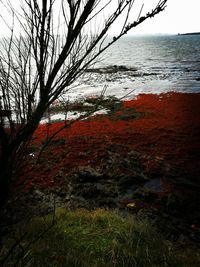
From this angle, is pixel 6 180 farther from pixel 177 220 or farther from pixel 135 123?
pixel 135 123

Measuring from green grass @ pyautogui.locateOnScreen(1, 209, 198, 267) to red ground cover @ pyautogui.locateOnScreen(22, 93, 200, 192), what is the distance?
16.8 feet

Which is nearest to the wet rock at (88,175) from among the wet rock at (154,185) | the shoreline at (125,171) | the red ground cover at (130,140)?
the shoreline at (125,171)

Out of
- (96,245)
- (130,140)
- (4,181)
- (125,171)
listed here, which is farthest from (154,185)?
(4,181)

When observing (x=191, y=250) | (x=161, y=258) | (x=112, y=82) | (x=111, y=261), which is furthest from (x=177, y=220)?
(x=112, y=82)

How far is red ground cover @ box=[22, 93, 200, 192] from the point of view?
49.7 feet

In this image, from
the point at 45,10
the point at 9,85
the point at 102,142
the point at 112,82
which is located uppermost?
the point at 45,10

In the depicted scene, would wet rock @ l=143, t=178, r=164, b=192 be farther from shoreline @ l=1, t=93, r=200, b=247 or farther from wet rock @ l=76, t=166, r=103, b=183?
wet rock @ l=76, t=166, r=103, b=183

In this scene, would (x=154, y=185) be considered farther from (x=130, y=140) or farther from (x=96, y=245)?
(x=96, y=245)

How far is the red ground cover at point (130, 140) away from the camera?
15155 millimetres

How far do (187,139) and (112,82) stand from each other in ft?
102

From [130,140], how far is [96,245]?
1097 cm

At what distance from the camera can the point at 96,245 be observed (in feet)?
26.0

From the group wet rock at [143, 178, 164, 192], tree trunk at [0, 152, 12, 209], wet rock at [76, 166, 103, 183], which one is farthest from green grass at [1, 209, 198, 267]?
wet rock at [76, 166, 103, 183]

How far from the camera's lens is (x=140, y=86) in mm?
42250
